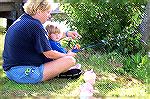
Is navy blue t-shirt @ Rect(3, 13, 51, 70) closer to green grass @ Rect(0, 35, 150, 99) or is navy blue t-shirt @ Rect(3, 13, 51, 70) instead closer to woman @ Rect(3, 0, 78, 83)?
woman @ Rect(3, 0, 78, 83)

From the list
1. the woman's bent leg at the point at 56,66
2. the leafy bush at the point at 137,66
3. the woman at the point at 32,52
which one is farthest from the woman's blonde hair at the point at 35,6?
the leafy bush at the point at 137,66

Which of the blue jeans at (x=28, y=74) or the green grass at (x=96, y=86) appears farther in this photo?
the blue jeans at (x=28, y=74)

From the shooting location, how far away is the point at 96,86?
403 centimetres

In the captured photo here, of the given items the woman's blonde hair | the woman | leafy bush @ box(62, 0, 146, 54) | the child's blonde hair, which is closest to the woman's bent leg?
the woman

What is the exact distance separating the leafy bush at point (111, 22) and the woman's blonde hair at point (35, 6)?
3.49ft

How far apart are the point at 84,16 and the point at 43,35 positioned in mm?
1315

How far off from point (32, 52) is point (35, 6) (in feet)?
1.41

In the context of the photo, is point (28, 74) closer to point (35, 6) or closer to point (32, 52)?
point (32, 52)

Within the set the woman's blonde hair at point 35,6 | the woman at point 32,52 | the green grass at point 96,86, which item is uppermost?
the woman's blonde hair at point 35,6

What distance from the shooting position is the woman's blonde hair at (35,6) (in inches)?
159

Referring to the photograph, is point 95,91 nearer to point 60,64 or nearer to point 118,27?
point 60,64

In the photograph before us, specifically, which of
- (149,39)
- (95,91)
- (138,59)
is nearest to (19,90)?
(95,91)

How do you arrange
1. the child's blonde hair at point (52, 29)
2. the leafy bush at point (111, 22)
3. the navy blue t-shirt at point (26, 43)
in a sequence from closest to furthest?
the navy blue t-shirt at point (26, 43)
the child's blonde hair at point (52, 29)
the leafy bush at point (111, 22)

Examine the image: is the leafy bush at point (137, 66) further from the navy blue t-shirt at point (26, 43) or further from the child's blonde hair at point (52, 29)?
the navy blue t-shirt at point (26, 43)
